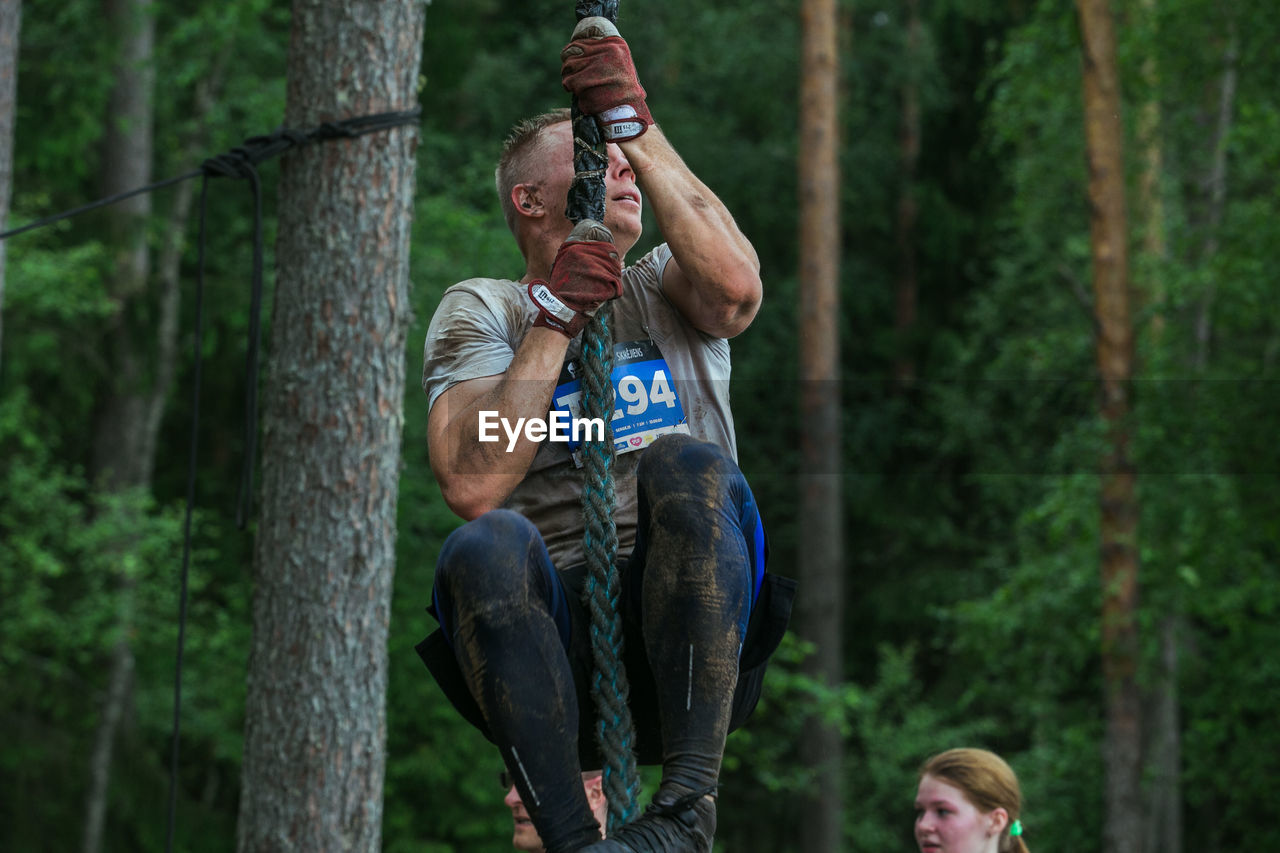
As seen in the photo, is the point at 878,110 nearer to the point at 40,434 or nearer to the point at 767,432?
the point at 767,432

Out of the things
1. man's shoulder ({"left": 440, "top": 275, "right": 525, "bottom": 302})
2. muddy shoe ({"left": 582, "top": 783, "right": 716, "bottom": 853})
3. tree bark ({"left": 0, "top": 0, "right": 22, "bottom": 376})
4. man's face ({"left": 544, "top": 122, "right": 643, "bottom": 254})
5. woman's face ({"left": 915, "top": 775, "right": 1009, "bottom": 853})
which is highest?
tree bark ({"left": 0, "top": 0, "right": 22, "bottom": 376})

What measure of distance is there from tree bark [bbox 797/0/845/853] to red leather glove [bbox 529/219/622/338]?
934 centimetres

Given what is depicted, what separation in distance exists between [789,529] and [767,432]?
108 centimetres

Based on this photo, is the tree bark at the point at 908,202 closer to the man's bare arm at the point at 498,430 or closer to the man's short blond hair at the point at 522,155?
the man's short blond hair at the point at 522,155

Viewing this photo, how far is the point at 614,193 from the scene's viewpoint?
264cm

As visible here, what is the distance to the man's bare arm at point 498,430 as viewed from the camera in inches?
93.7

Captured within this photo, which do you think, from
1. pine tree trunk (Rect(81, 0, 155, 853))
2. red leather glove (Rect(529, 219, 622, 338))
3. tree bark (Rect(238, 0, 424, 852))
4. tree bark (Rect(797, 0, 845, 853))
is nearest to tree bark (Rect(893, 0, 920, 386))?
tree bark (Rect(797, 0, 845, 853))

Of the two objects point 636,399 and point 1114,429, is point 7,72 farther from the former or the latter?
point 1114,429

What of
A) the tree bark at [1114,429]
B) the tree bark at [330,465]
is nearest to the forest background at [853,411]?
the tree bark at [1114,429]

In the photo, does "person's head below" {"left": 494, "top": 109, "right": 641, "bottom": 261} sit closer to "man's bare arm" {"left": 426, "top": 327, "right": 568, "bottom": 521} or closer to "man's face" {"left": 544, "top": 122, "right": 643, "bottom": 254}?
"man's face" {"left": 544, "top": 122, "right": 643, "bottom": 254}

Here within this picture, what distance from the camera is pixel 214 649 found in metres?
11.8

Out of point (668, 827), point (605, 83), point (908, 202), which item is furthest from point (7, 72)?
point (908, 202)

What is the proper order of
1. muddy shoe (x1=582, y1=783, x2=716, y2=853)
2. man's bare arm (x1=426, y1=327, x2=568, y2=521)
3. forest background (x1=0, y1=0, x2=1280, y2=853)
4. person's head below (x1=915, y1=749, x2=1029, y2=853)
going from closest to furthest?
1. muddy shoe (x1=582, y1=783, x2=716, y2=853)
2. man's bare arm (x1=426, y1=327, x2=568, y2=521)
3. person's head below (x1=915, y1=749, x2=1029, y2=853)
4. forest background (x1=0, y1=0, x2=1280, y2=853)

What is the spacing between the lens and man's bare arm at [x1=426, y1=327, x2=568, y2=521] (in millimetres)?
2379
